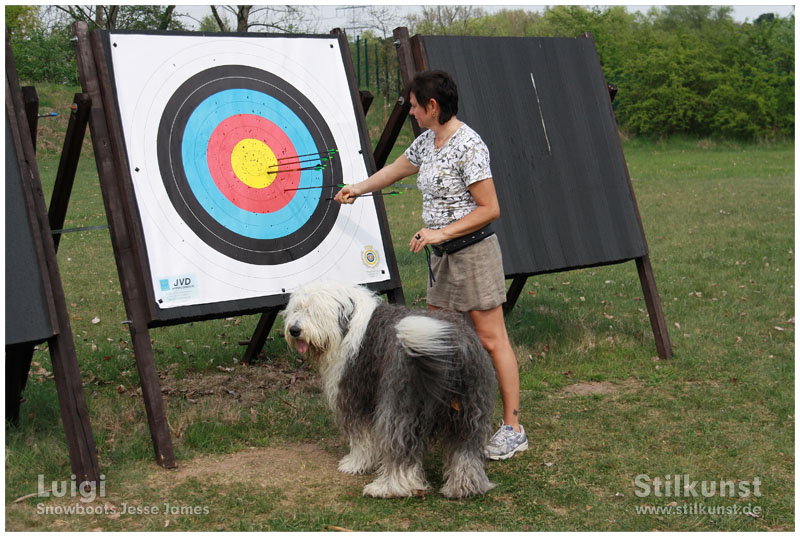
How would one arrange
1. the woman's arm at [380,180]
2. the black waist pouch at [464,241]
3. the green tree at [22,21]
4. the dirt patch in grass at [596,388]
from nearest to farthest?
the black waist pouch at [464,241] < the woman's arm at [380,180] < the dirt patch in grass at [596,388] < the green tree at [22,21]

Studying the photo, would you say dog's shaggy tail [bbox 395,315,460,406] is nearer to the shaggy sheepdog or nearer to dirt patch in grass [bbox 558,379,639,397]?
the shaggy sheepdog

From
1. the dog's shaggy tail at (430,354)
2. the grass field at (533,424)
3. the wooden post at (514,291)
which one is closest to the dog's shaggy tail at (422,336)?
the dog's shaggy tail at (430,354)

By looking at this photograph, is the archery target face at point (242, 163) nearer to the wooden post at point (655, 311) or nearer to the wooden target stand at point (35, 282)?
the wooden target stand at point (35, 282)

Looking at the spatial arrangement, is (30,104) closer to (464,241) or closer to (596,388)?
(464,241)

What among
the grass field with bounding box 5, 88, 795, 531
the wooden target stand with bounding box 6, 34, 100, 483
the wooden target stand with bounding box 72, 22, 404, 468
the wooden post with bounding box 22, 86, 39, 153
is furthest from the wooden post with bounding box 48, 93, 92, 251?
the grass field with bounding box 5, 88, 795, 531

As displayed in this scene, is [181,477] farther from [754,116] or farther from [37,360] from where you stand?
[754,116]

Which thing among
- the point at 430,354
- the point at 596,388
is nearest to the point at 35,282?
the point at 430,354

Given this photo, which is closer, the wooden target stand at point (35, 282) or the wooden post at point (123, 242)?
the wooden target stand at point (35, 282)

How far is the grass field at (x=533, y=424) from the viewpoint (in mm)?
3449

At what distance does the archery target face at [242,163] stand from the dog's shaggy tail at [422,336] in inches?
46.4

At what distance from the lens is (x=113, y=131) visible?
3943mm

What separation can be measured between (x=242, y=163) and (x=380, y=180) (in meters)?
0.78

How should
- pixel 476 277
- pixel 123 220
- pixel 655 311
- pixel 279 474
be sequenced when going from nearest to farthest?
1. pixel 279 474
2. pixel 123 220
3. pixel 476 277
4. pixel 655 311

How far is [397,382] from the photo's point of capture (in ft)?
11.3
